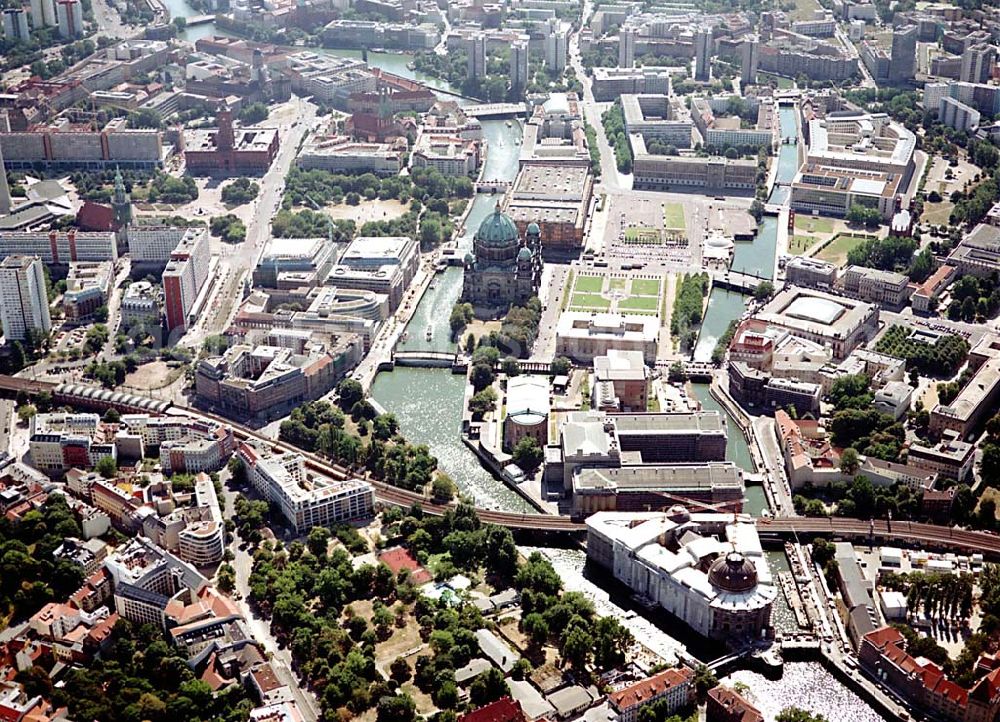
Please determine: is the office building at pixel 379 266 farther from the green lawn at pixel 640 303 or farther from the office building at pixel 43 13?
the office building at pixel 43 13

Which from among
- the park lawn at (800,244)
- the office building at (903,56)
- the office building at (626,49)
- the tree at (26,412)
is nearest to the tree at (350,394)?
the tree at (26,412)

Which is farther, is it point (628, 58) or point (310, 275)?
point (628, 58)

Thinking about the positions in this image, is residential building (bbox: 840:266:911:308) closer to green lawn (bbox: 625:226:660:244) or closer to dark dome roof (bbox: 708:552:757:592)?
green lawn (bbox: 625:226:660:244)

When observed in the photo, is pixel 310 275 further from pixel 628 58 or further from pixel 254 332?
pixel 628 58

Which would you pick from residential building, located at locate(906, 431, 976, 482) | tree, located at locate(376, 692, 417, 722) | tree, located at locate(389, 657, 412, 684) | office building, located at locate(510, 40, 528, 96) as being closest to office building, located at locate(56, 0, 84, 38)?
office building, located at locate(510, 40, 528, 96)

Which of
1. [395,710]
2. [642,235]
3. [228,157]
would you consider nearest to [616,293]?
[642,235]

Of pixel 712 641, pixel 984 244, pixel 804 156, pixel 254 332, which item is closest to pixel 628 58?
pixel 804 156
